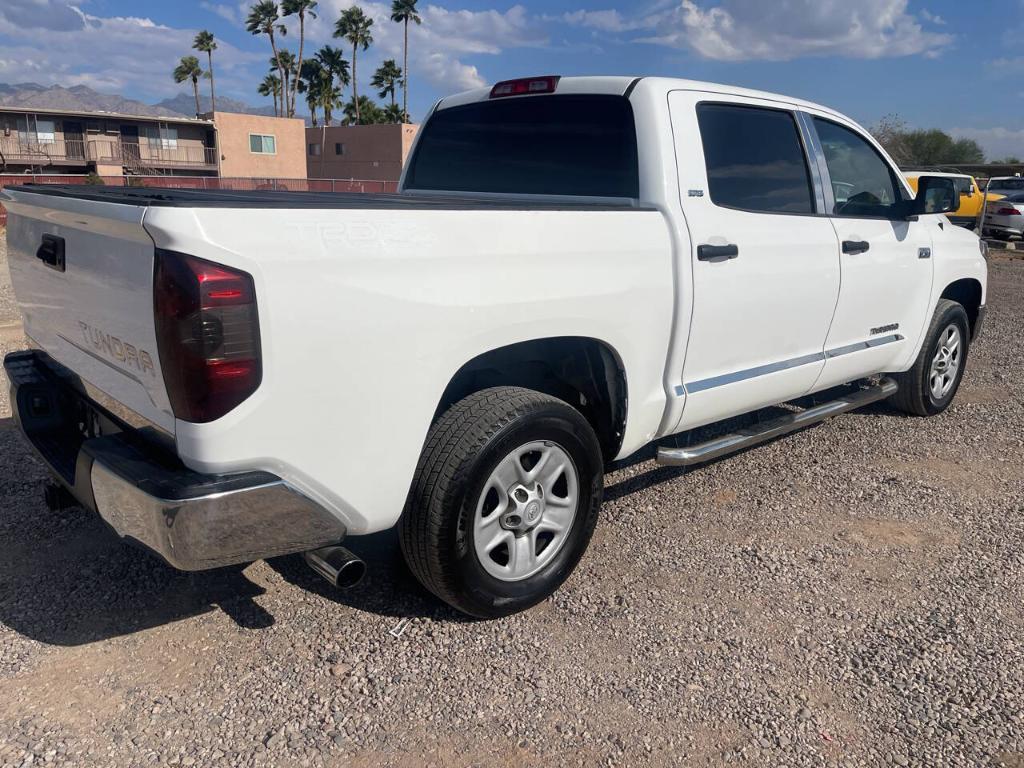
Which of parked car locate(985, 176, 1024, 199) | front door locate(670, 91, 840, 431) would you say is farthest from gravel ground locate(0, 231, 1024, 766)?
parked car locate(985, 176, 1024, 199)

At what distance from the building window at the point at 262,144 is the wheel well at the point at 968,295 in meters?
44.6

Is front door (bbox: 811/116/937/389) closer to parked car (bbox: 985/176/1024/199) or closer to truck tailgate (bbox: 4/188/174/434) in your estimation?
truck tailgate (bbox: 4/188/174/434)

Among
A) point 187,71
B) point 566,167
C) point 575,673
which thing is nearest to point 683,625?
point 575,673

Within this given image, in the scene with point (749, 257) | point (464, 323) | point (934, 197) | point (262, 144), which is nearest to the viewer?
point (464, 323)

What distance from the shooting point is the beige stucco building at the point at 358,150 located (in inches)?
1806

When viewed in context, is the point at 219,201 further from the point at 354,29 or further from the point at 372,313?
the point at 354,29

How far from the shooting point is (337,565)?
8.71 ft

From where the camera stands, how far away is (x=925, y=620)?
10.8 ft

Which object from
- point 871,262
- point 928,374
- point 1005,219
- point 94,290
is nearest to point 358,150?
point 1005,219

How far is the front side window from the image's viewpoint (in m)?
4.62

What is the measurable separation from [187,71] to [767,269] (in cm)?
7783

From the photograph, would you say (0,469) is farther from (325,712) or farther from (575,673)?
(575,673)

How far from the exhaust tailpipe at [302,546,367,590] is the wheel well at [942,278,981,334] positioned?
16.0 feet

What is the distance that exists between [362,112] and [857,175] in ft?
201
